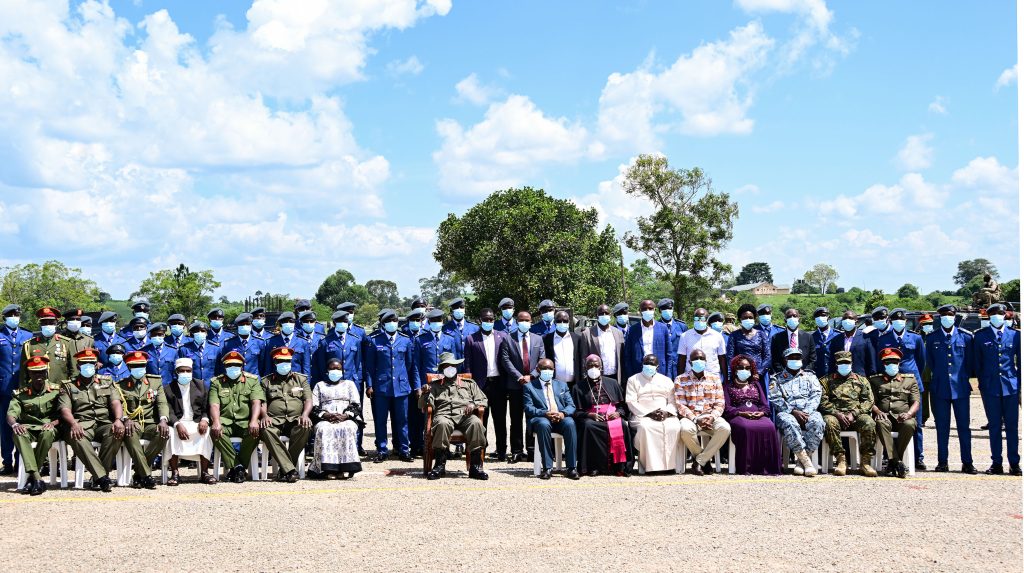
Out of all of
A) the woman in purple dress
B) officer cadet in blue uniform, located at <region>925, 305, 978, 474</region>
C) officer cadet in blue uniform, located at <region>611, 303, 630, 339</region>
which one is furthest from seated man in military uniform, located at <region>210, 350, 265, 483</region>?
officer cadet in blue uniform, located at <region>925, 305, 978, 474</region>

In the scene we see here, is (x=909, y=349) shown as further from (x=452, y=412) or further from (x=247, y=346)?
(x=247, y=346)

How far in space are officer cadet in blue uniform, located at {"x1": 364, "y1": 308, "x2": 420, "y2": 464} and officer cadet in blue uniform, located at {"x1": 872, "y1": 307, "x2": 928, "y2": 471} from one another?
18.9 feet

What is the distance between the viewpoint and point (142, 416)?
9.38 m

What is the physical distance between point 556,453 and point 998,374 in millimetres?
5066

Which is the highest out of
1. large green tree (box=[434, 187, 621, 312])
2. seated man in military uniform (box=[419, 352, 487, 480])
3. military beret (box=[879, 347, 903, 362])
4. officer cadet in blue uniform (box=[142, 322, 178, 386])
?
large green tree (box=[434, 187, 621, 312])

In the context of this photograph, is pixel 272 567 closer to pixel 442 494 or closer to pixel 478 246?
pixel 442 494

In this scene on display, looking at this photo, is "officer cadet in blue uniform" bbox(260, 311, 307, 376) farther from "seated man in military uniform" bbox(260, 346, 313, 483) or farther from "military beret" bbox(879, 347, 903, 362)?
"military beret" bbox(879, 347, 903, 362)

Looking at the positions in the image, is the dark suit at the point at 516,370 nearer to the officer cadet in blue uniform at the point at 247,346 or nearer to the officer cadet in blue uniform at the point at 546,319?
the officer cadet in blue uniform at the point at 546,319

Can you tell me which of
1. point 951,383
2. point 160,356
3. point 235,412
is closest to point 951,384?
point 951,383

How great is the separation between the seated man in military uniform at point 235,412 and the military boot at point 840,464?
6324 mm

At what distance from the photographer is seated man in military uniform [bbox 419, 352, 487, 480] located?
31.1 ft

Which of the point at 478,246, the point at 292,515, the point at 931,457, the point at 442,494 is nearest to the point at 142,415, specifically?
the point at 292,515

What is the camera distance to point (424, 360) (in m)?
11.1

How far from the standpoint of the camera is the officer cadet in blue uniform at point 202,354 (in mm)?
10719
